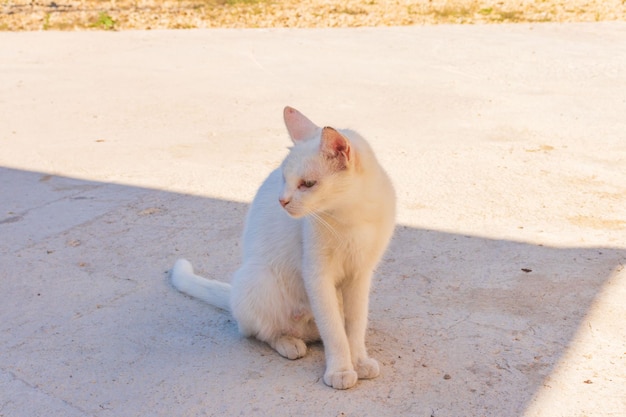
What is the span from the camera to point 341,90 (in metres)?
6.91

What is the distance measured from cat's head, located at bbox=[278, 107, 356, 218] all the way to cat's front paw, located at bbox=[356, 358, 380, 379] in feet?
1.96

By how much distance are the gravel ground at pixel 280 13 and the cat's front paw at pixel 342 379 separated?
7454 millimetres

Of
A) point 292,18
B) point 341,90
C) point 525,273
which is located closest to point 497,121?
point 341,90

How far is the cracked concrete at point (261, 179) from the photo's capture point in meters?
2.81

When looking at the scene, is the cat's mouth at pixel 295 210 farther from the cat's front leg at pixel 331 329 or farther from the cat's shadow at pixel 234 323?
the cat's shadow at pixel 234 323

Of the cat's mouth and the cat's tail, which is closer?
the cat's mouth

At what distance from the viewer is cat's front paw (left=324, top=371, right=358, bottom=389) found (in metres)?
2.75

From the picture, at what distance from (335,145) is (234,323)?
107 centimetres

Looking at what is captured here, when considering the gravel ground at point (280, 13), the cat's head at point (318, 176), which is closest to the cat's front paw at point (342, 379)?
the cat's head at point (318, 176)

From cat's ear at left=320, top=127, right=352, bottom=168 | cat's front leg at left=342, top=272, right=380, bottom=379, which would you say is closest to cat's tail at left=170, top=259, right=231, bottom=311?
cat's front leg at left=342, top=272, right=380, bottom=379

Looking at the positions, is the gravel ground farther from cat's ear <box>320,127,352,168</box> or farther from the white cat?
cat's ear <box>320,127,352,168</box>

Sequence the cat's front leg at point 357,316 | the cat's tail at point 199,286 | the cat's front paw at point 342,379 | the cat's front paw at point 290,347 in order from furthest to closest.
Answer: the cat's tail at point 199,286 < the cat's front paw at point 290,347 < the cat's front leg at point 357,316 < the cat's front paw at point 342,379

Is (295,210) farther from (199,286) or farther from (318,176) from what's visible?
(199,286)

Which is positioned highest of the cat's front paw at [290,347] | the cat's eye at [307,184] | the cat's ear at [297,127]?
the cat's ear at [297,127]
